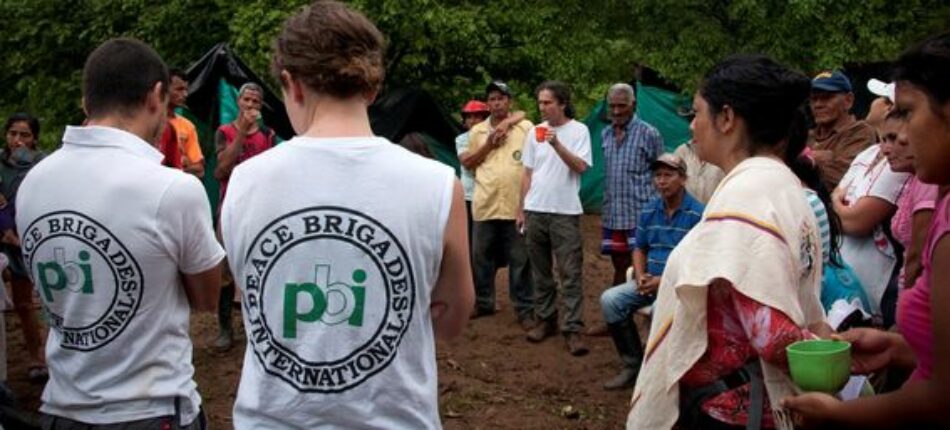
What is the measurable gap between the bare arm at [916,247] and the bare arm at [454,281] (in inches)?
69.5

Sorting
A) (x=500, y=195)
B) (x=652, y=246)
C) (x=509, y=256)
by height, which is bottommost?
(x=509, y=256)

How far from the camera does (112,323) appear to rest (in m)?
2.56

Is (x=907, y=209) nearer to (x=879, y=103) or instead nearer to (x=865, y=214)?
(x=865, y=214)

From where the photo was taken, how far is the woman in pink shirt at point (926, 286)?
1.73 meters

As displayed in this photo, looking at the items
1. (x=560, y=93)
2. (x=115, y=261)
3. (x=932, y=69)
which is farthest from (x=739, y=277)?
(x=560, y=93)

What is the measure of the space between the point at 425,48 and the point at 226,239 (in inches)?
392

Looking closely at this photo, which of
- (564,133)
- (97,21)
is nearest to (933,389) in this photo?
(564,133)

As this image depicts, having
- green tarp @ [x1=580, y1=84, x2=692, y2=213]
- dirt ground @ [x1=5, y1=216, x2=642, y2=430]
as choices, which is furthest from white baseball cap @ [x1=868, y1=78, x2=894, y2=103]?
green tarp @ [x1=580, y1=84, x2=692, y2=213]

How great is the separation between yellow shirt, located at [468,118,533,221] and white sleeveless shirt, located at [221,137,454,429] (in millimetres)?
5835

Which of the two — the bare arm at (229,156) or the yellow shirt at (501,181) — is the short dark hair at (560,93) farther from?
the bare arm at (229,156)

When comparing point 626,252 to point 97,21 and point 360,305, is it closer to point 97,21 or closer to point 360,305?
point 360,305

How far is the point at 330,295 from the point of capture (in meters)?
2.00

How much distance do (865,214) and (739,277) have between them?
6.83 ft

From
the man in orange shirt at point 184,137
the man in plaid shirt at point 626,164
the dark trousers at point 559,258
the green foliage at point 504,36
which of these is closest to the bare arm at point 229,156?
the man in orange shirt at point 184,137
